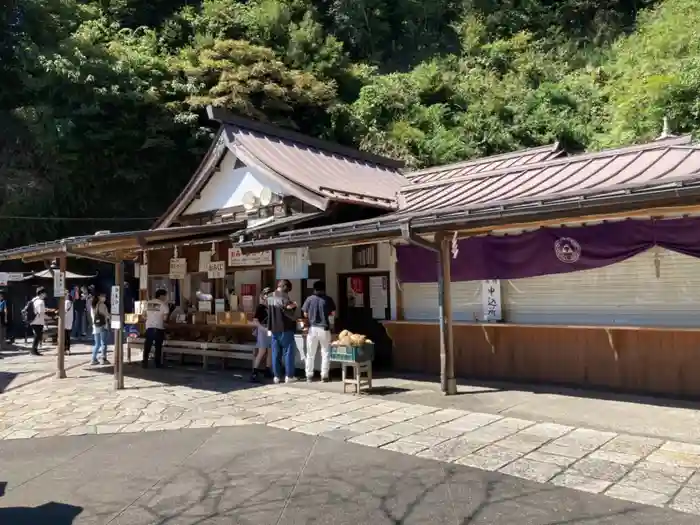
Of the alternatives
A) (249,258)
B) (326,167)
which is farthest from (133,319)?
(326,167)

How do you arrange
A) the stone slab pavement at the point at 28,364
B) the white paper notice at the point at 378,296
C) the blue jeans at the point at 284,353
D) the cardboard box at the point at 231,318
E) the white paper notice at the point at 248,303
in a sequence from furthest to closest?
the white paper notice at the point at 248,303 → the cardboard box at the point at 231,318 → the stone slab pavement at the point at 28,364 → the white paper notice at the point at 378,296 → the blue jeans at the point at 284,353

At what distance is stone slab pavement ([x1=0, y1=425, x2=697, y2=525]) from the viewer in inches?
Result: 176

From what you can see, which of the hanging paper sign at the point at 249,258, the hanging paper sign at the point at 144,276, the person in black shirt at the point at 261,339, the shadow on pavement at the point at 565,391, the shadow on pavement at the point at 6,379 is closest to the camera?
the shadow on pavement at the point at 565,391

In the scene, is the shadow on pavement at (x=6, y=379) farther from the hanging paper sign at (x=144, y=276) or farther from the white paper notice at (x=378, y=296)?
the white paper notice at (x=378, y=296)

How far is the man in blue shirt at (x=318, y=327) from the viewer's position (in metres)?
10.5

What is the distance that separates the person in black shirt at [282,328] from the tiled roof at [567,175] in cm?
316

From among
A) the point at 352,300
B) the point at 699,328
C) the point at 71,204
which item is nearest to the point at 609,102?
the point at 352,300

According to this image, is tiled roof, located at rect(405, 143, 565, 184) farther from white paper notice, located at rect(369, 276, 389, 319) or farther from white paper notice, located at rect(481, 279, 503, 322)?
white paper notice, located at rect(481, 279, 503, 322)

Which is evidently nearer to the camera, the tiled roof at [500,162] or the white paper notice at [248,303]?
the tiled roof at [500,162]

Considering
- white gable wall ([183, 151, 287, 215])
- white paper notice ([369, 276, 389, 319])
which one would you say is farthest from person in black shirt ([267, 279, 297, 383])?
white gable wall ([183, 151, 287, 215])

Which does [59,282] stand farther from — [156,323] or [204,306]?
[204,306]

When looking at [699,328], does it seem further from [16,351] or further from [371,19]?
[371,19]

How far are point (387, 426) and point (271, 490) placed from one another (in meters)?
2.48

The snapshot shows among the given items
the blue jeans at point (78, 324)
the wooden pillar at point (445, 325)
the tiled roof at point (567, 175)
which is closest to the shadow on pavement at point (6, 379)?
the wooden pillar at point (445, 325)
